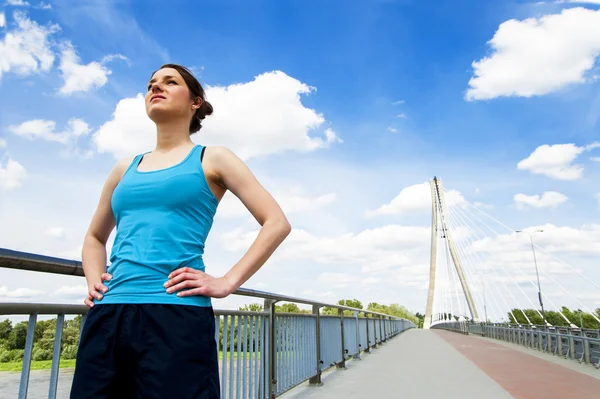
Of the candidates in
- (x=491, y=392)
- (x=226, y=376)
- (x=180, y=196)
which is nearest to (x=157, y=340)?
(x=180, y=196)

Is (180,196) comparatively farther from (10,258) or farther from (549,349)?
(549,349)

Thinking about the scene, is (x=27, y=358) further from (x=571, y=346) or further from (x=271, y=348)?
(x=571, y=346)

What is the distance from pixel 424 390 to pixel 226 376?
3.22m

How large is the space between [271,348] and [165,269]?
3.15 meters

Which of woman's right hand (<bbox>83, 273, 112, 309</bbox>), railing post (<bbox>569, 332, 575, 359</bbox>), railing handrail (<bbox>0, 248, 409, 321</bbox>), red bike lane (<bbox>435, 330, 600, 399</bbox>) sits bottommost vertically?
red bike lane (<bbox>435, 330, 600, 399</bbox>)

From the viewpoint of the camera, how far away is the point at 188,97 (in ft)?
→ 5.64

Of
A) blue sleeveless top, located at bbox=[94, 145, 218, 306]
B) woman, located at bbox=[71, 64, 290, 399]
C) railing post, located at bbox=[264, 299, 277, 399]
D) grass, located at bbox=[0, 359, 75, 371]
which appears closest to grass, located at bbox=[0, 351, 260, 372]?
grass, located at bbox=[0, 359, 75, 371]

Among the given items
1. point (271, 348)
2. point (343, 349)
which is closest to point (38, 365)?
point (271, 348)

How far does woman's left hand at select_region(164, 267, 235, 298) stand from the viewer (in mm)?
1331

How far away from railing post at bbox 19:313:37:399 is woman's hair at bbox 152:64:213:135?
0.91 m

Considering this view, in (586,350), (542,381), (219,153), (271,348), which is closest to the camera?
(219,153)

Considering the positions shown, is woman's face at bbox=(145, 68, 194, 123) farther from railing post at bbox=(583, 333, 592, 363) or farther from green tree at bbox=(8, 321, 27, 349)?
railing post at bbox=(583, 333, 592, 363)

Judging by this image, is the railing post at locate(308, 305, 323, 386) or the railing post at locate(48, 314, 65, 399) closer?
the railing post at locate(48, 314, 65, 399)

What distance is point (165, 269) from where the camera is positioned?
4.49 feet
